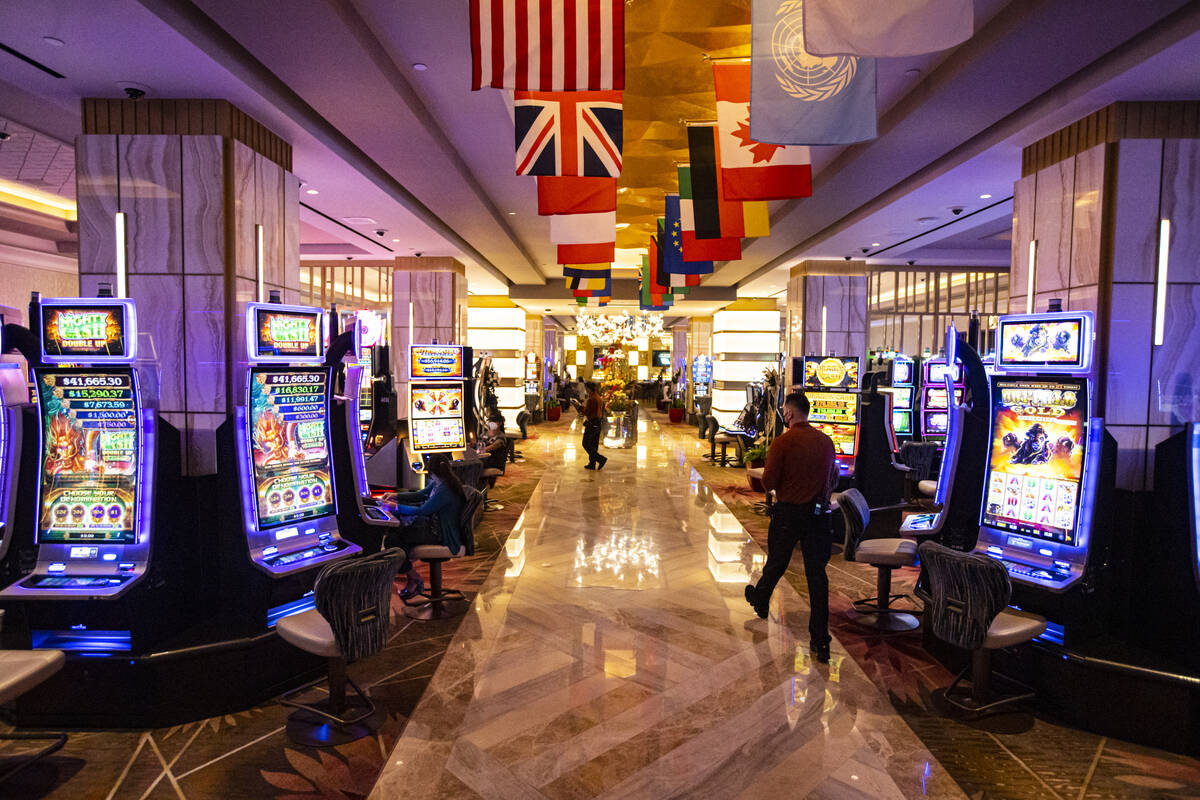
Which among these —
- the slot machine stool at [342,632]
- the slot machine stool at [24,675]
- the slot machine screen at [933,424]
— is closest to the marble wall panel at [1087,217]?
the slot machine stool at [342,632]

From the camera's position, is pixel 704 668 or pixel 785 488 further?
pixel 785 488

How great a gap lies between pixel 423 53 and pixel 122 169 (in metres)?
2.03

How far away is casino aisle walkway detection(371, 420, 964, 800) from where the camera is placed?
301cm

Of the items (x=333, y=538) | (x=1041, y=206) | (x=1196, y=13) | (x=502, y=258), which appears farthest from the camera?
(x=502, y=258)

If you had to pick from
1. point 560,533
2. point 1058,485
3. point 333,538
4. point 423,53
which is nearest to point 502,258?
point 560,533

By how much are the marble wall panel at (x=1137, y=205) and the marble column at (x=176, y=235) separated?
5624 mm

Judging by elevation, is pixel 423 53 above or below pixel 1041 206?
above

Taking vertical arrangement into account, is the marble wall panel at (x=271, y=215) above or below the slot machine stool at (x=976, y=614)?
above

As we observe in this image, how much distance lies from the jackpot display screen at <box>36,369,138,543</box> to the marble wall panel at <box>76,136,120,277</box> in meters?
1.29

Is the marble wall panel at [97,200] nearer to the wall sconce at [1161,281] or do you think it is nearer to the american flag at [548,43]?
the american flag at [548,43]

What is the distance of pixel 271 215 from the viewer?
505 centimetres

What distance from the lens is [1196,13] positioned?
135 inches

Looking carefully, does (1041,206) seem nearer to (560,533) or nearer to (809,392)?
(809,392)

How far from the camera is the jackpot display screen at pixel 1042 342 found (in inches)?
152
